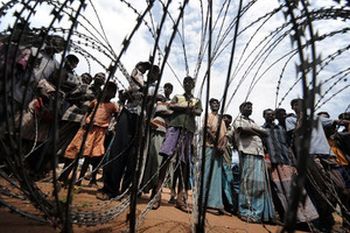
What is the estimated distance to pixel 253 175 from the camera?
5.04m

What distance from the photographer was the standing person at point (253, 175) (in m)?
4.96

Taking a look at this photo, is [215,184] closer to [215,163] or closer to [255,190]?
[215,163]

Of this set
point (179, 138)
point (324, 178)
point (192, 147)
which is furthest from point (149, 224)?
point (324, 178)

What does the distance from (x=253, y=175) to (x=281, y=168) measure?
479 mm

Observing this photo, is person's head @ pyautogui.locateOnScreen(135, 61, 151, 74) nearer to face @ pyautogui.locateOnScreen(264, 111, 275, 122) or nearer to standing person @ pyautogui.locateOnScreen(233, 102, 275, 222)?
standing person @ pyautogui.locateOnScreen(233, 102, 275, 222)

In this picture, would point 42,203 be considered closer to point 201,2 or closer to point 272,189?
point 201,2

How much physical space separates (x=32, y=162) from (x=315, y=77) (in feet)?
16.0

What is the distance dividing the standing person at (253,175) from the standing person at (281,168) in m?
0.13

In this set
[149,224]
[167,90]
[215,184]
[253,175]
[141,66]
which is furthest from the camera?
[167,90]

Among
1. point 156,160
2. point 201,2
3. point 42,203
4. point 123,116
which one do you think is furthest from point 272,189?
point 42,203

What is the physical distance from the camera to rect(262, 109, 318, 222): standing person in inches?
191

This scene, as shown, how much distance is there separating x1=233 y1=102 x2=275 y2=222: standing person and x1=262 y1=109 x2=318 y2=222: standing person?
0.43 feet

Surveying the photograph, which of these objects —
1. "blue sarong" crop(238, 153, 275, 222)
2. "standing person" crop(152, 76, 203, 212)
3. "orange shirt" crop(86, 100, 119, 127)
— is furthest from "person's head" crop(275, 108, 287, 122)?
"orange shirt" crop(86, 100, 119, 127)

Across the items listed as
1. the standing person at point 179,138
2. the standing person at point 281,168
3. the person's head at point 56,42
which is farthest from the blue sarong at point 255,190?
the person's head at point 56,42
